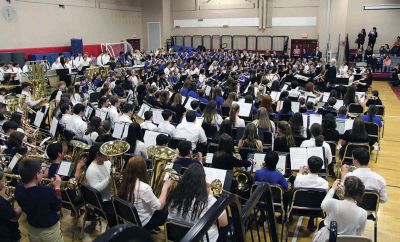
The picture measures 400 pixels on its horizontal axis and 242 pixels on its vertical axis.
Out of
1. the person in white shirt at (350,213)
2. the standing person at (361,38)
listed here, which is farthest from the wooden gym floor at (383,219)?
the standing person at (361,38)

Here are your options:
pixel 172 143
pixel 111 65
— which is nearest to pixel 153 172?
pixel 172 143

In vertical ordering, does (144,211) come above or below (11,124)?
below

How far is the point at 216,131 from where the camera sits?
763cm

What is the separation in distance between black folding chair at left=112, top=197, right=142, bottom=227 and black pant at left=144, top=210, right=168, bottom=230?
0.33 m

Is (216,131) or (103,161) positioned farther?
(216,131)

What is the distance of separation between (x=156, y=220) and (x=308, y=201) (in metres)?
2.09

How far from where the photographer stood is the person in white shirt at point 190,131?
680 cm

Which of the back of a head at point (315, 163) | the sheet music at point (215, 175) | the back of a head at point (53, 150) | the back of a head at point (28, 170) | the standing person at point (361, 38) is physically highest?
the standing person at point (361, 38)

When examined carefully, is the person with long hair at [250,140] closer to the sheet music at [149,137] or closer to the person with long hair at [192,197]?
the sheet music at [149,137]

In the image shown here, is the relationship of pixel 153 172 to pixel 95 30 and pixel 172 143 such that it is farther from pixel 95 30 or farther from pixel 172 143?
pixel 95 30

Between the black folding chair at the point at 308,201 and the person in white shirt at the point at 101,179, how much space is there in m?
2.46

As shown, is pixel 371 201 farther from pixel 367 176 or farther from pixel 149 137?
pixel 149 137

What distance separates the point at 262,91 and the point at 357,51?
1497cm

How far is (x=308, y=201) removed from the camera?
186 inches
